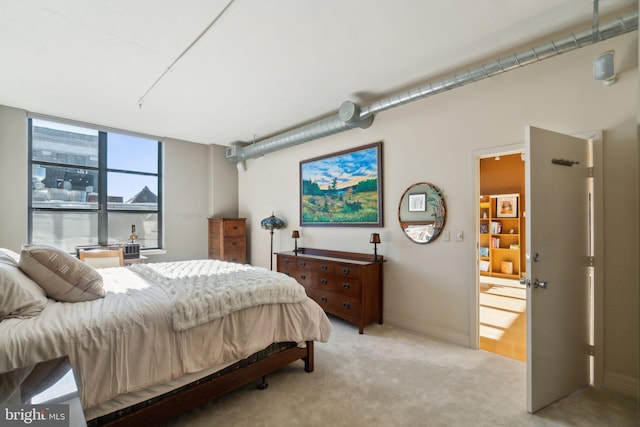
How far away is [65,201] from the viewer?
4449 mm

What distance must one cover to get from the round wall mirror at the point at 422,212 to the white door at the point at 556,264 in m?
1.11

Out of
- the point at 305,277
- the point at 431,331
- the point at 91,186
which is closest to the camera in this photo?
the point at 431,331

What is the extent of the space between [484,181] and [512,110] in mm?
4682

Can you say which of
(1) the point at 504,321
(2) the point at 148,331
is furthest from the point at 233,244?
(1) the point at 504,321

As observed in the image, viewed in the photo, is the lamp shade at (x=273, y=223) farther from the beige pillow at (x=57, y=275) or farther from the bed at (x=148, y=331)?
the beige pillow at (x=57, y=275)

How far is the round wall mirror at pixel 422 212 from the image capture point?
324cm

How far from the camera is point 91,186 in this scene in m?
4.67

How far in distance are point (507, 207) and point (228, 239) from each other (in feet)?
Result: 19.7

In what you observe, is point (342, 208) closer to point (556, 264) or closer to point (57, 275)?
point (556, 264)

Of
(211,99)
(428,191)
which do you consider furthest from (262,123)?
(428,191)

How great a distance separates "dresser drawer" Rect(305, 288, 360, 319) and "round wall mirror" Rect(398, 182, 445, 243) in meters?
1.05

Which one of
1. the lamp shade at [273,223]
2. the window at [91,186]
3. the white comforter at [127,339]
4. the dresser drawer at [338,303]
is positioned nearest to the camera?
the white comforter at [127,339]

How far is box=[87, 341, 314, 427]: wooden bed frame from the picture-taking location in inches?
65.1

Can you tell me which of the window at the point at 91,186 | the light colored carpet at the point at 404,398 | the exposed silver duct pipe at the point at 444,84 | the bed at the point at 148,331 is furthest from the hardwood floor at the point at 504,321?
the window at the point at 91,186
